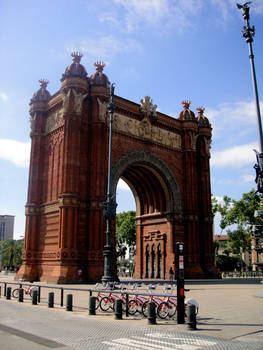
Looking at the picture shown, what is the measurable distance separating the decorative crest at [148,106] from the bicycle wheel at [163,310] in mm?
32709

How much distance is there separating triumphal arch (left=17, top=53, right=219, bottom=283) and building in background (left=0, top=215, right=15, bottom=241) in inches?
5747

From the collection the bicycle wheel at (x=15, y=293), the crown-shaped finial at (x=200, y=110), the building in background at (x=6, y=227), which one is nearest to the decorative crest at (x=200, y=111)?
the crown-shaped finial at (x=200, y=110)

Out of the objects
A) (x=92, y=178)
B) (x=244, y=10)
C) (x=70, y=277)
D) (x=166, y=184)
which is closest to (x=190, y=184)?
(x=166, y=184)

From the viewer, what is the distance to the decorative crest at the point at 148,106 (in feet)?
146

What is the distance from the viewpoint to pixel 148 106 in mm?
45031

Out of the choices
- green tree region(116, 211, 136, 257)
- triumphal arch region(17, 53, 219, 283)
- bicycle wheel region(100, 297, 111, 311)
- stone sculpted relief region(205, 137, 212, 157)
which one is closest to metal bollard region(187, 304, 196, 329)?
bicycle wheel region(100, 297, 111, 311)

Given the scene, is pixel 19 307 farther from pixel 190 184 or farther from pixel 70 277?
pixel 190 184

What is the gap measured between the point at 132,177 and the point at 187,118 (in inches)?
430

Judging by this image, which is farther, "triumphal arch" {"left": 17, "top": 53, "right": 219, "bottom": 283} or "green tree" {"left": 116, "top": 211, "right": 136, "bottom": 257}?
"green tree" {"left": 116, "top": 211, "right": 136, "bottom": 257}

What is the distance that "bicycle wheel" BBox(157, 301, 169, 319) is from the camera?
13.7 meters

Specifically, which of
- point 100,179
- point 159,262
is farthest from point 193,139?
point 100,179

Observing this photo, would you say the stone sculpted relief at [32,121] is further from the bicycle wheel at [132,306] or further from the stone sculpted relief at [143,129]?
the bicycle wheel at [132,306]

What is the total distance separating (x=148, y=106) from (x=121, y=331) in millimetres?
36286

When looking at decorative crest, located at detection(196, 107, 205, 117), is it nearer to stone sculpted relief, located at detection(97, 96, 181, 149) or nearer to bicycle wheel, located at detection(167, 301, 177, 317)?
stone sculpted relief, located at detection(97, 96, 181, 149)
